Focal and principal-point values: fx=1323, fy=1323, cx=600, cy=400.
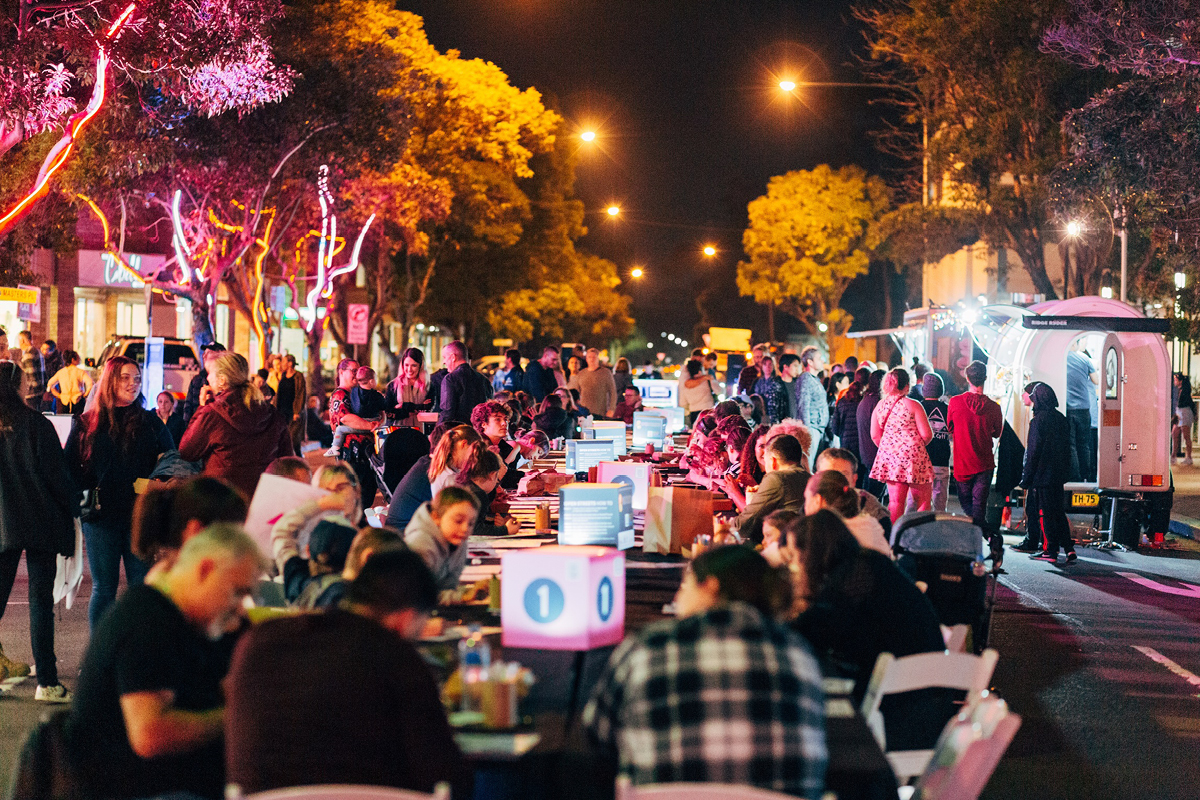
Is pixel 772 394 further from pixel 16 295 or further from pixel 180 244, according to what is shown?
pixel 180 244

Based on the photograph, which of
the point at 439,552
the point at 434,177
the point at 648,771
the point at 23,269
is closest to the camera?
the point at 648,771

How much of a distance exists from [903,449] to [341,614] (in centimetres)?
1020

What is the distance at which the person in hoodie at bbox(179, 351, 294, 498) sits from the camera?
8484 mm

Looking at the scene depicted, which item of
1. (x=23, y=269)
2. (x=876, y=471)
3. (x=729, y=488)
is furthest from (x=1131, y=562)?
(x=23, y=269)

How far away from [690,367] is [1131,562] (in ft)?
24.7

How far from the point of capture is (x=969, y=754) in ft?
12.2

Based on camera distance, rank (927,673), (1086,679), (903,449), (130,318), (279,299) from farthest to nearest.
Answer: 1. (279,299)
2. (130,318)
3. (903,449)
4. (1086,679)
5. (927,673)

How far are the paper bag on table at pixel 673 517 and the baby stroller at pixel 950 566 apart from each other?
122cm

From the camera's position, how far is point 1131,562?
47.3ft

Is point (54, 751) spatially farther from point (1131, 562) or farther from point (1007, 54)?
point (1007, 54)

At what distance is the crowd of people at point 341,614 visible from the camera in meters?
3.56

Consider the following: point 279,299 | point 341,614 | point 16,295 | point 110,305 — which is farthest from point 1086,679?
point 279,299

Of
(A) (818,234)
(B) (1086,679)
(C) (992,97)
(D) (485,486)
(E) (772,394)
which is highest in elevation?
(A) (818,234)

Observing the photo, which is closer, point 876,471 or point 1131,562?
point 876,471
